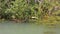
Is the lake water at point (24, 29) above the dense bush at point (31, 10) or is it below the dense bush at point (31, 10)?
below

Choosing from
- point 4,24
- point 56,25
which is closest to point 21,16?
point 4,24

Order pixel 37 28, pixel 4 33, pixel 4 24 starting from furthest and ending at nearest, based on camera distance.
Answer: pixel 4 24
pixel 37 28
pixel 4 33

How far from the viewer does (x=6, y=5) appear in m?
13.4

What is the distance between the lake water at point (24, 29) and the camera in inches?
404

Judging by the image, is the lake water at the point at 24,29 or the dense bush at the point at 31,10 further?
the dense bush at the point at 31,10

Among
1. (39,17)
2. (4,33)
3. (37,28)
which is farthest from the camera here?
(39,17)

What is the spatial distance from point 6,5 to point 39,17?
204 centimetres

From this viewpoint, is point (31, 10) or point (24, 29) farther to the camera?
point (31, 10)

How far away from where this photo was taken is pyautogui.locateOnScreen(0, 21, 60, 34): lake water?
404 inches

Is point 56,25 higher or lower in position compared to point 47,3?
lower

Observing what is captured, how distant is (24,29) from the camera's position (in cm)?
1086

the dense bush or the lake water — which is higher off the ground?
the dense bush

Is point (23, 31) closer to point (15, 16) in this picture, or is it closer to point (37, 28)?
point (37, 28)

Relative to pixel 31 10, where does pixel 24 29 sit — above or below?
below
